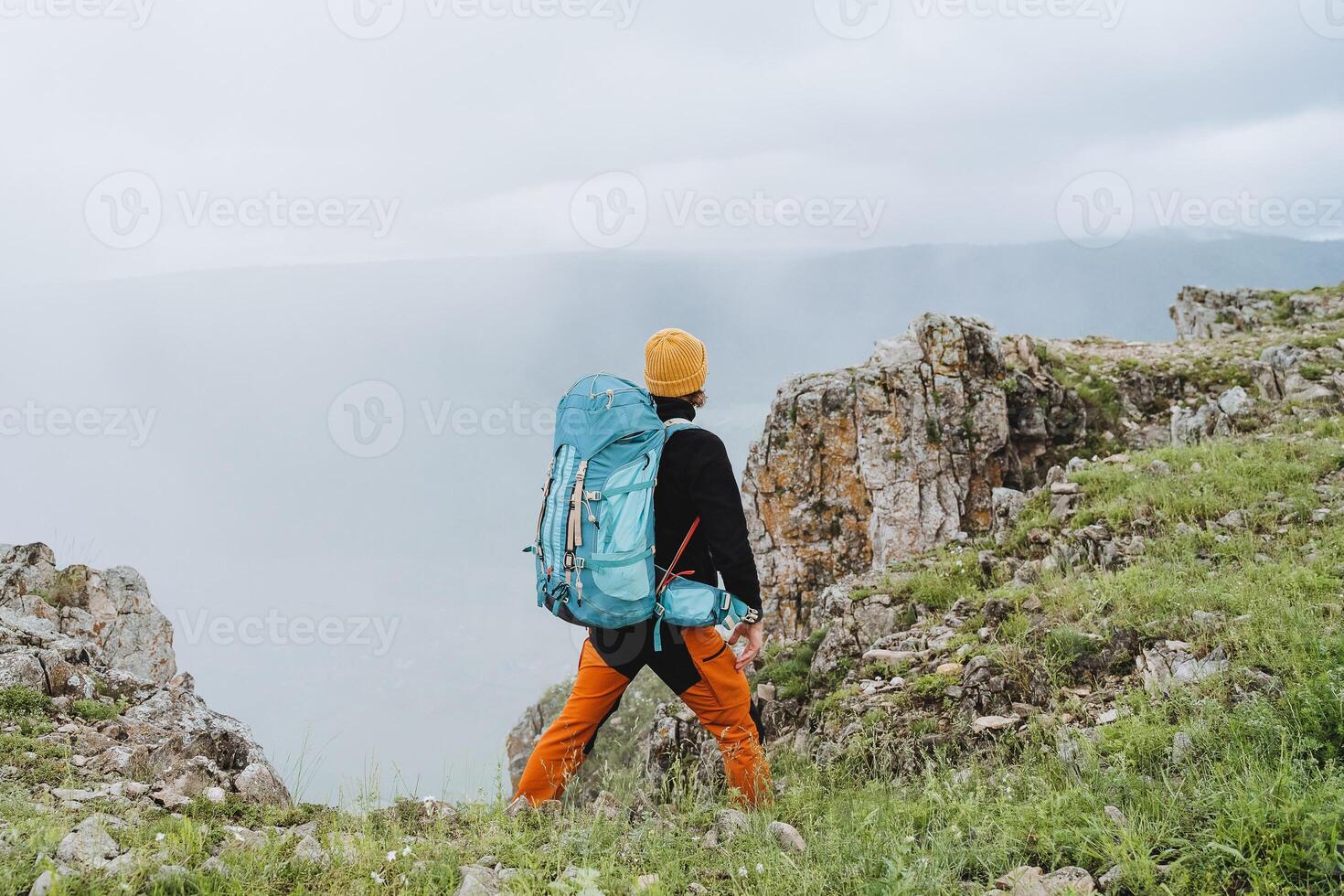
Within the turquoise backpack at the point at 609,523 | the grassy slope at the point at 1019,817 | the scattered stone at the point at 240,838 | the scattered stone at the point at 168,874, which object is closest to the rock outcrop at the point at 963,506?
the grassy slope at the point at 1019,817

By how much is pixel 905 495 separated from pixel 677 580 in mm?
18924

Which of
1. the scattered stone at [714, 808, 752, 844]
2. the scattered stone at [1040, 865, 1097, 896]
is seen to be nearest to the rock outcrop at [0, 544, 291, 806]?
the scattered stone at [714, 808, 752, 844]

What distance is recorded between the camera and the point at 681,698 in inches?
220

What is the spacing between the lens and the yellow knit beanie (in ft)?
18.1

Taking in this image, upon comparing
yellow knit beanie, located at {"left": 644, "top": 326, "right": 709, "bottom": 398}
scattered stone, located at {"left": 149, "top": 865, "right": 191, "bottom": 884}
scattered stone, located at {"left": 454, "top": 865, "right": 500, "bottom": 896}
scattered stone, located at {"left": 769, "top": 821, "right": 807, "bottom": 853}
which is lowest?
scattered stone, located at {"left": 769, "top": 821, "right": 807, "bottom": 853}

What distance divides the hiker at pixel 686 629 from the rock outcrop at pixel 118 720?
2.43 metres

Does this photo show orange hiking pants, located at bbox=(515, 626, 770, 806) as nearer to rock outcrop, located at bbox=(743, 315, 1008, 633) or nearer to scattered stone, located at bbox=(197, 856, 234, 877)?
scattered stone, located at bbox=(197, 856, 234, 877)

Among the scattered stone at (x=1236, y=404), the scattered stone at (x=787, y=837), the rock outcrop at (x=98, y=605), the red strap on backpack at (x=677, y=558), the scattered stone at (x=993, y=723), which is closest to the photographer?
the scattered stone at (x=787, y=837)

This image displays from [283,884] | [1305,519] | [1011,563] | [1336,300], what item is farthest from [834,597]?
[1336,300]

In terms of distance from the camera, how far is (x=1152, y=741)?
16.5 ft

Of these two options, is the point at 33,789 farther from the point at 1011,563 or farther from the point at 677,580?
the point at 1011,563

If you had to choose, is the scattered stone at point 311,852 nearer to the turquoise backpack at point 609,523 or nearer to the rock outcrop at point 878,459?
the turquoise backpack at point 609,523

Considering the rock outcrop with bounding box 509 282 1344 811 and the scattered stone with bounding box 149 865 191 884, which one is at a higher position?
the rock outcrop with bounding box 509 282 1344 811

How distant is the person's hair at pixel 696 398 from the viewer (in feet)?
18.5
